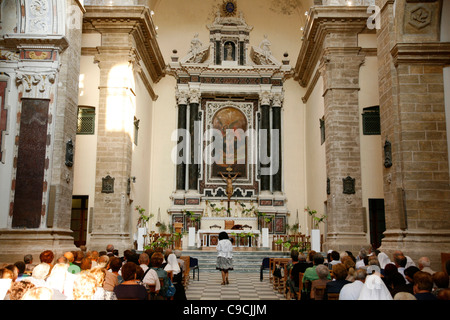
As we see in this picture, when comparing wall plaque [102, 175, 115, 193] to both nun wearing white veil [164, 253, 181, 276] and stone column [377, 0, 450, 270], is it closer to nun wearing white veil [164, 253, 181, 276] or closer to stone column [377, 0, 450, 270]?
nun wearing white veil [164, 253, 181, 276]

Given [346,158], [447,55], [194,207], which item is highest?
[447,55]

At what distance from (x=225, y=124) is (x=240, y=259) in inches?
310

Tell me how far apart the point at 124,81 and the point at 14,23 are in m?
4.16

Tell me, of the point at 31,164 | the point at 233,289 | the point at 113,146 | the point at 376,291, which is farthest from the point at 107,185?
the point at 376,291

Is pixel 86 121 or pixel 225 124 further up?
pixel 225 124

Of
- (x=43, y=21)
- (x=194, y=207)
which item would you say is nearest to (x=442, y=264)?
(x=43, y=21)

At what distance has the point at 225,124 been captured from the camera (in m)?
21.5

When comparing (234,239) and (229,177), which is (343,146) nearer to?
(234,239)

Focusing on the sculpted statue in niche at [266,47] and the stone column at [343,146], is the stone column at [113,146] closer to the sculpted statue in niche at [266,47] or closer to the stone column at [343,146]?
the stone column at [343,146]

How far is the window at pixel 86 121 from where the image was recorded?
1542 cm

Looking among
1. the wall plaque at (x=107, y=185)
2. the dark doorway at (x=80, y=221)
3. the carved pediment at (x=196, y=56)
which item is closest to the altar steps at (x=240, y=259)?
the wall plaque at (x=107, y=185)

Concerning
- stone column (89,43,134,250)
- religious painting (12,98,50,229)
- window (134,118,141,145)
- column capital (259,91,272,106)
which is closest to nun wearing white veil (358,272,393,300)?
religious painting (12,98,50,229)

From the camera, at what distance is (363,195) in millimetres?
14742
